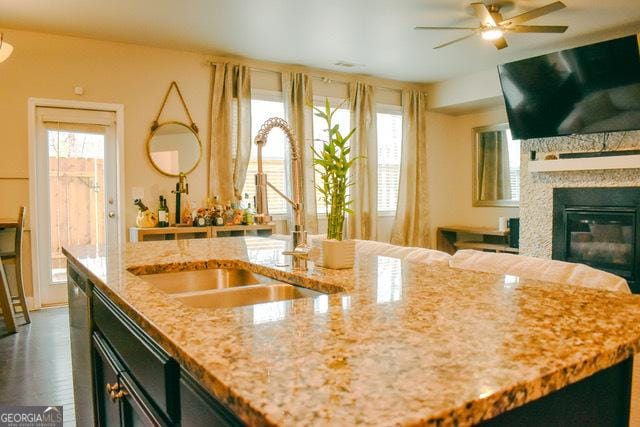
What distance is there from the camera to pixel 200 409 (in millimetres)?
697

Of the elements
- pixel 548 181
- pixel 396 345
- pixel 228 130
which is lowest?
pixel 396 345

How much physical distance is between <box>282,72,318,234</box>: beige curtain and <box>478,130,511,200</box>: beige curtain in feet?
8.90

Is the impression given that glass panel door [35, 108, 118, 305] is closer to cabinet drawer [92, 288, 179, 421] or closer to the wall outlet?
the wall outlet

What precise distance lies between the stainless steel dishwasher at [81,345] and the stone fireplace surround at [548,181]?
486cm

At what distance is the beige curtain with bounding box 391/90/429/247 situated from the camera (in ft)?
21.6

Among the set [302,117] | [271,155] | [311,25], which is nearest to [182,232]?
[271,155]

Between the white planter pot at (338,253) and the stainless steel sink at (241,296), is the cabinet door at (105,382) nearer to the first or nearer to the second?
the stainless steel sink at (241,296)

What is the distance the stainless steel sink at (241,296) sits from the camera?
140cm

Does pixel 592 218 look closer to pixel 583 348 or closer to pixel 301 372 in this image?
pixel 583 348

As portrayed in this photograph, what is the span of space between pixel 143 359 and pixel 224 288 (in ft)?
2.14

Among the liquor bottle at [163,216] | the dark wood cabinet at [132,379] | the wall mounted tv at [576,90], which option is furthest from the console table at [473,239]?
the dark wood cabinet at [132,379]

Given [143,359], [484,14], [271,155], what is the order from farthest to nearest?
[271,155] → [484,14] → [143,359]

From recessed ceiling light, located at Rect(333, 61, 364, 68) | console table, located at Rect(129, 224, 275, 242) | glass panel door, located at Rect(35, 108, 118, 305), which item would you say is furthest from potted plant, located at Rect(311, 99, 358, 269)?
recessed ceiling light, located at Rect(333, 61, 364, 68)

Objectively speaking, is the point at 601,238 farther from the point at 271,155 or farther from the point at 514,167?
the point at 271,155
